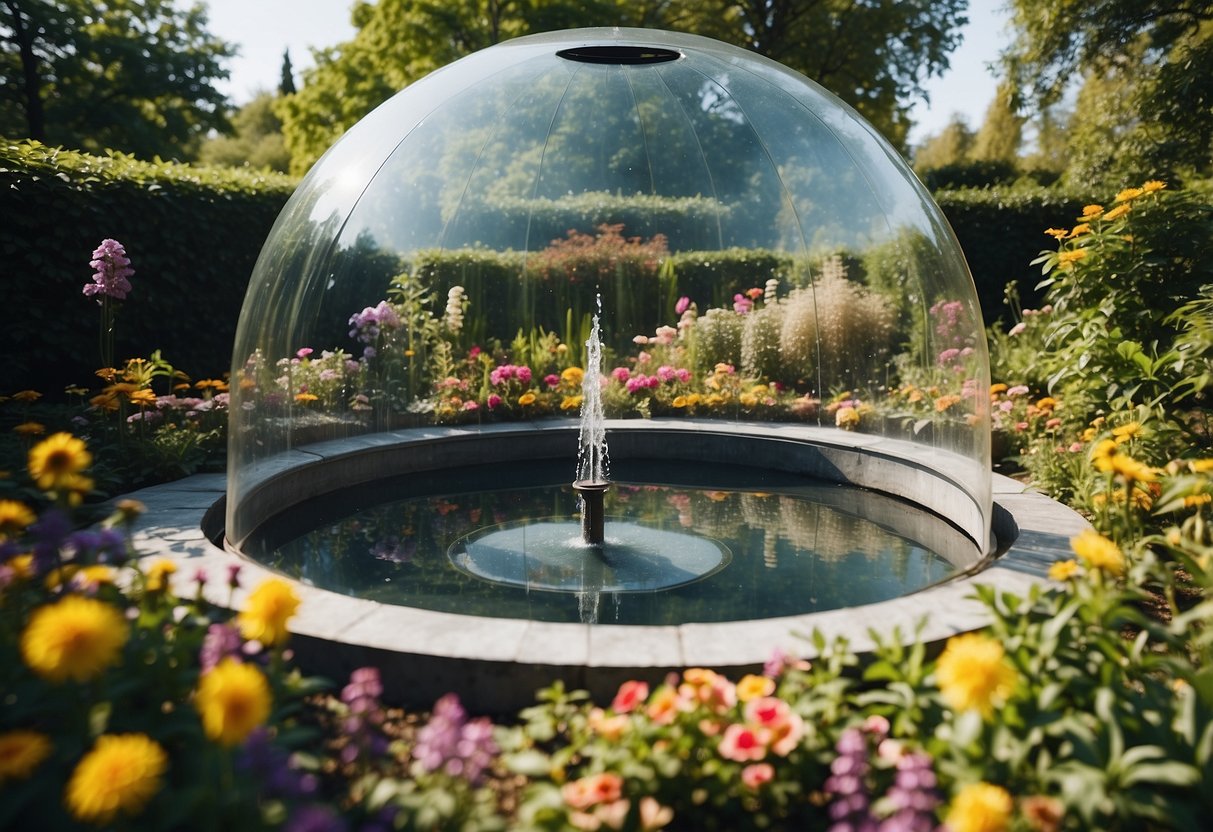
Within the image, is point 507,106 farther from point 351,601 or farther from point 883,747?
point 883,747

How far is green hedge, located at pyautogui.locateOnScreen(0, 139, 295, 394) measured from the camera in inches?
269

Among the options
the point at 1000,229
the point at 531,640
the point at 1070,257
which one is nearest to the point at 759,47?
the point at 1000,229

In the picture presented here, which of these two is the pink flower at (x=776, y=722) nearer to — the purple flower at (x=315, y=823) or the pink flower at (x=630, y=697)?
the pink flower at (x=630, y=697)

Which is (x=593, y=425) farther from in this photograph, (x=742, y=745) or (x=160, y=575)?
(x=742, y=745)

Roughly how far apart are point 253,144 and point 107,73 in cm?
2155

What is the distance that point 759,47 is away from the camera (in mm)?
21500

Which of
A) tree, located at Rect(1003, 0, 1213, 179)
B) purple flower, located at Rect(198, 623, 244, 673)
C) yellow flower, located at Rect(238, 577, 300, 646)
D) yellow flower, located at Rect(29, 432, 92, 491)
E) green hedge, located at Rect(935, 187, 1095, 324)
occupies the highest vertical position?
tree, located at Rect(1003, 0, 1213, 179)

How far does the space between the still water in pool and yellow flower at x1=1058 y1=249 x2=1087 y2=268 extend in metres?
1.78

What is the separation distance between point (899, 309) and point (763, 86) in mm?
1877

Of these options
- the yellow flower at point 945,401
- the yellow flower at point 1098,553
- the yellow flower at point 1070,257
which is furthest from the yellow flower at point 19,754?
the yellow flower at point 1070,257

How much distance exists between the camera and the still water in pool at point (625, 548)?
402 centimetres

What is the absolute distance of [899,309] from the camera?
19.3 ft

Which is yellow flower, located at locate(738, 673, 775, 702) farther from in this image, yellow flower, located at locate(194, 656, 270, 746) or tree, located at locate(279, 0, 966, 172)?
tree, located at locate(279, 0, 966, 172)

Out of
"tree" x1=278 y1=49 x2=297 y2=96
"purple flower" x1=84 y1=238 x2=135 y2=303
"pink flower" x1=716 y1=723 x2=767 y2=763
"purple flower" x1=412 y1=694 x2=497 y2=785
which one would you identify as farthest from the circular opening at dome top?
"tree" x1=278 y1=49 x2=297 y2=96
